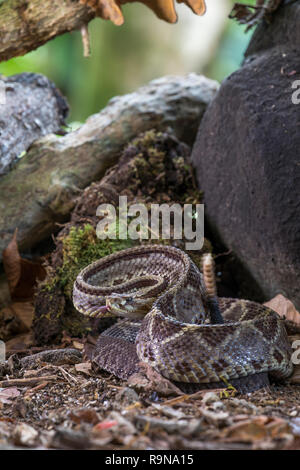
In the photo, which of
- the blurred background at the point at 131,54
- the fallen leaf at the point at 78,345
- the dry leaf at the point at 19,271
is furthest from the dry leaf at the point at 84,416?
the blurred background at the point at 131,54

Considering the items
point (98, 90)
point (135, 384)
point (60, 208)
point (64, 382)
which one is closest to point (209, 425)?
point (135, 384)

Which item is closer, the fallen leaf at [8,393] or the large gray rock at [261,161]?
the fallen leaf at [8,393]

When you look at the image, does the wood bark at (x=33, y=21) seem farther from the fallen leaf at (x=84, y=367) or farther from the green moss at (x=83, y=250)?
the fallen leaf at (x=84, y=367)

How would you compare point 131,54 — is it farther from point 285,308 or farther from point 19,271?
point 285,308

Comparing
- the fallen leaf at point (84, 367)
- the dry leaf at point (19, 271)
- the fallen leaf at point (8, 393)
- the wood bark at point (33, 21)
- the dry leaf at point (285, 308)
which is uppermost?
the wood bark at point (33, 21)

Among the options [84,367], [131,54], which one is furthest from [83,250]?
[131,54]

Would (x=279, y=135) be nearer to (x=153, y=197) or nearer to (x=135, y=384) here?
(x=153, y=197)
